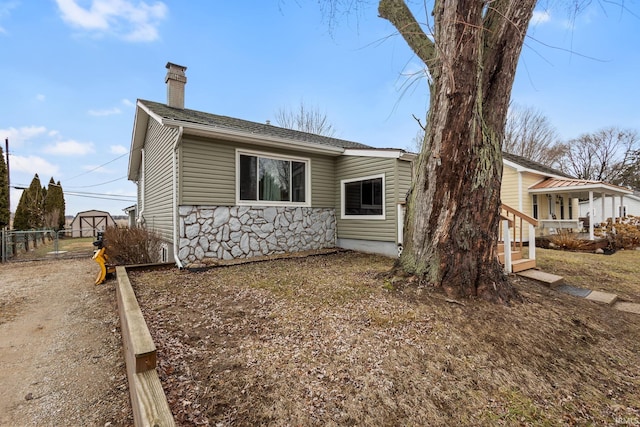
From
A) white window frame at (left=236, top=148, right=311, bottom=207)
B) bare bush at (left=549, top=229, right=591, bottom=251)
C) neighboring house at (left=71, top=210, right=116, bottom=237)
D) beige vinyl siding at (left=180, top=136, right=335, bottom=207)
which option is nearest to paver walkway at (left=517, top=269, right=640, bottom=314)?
white window frame at (left=236, top=148, right=311, bottom=207)

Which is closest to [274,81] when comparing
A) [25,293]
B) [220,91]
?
[220,91]

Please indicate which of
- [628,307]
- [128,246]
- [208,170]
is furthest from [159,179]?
[628,307]

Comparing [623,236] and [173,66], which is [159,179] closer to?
[173,66]

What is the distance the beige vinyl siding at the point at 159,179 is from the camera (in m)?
7.00

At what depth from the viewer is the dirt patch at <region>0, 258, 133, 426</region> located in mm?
2252

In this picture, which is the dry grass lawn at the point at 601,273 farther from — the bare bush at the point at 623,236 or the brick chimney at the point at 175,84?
the brick chimney at the point at 175,84

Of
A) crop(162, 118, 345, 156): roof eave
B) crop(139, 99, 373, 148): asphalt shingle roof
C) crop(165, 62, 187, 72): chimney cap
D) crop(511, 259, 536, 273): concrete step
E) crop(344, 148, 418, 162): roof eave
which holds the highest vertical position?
crop(165, 62, 187, 72): chimney cap

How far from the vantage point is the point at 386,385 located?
6.89 ft

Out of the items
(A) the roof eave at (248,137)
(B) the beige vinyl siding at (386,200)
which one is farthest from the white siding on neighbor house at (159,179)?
(B) the beige vinyl siding at (386,200)

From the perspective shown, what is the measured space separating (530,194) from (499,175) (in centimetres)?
1069

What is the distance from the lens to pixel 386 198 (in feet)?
24.2

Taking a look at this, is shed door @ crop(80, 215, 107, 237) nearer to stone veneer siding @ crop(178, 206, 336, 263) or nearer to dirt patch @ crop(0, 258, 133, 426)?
dirt patch @ crop(0, 258, 133, 426)

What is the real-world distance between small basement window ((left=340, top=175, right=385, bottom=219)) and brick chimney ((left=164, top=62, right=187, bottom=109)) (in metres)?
5.86

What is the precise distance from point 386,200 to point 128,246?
6437 mm
